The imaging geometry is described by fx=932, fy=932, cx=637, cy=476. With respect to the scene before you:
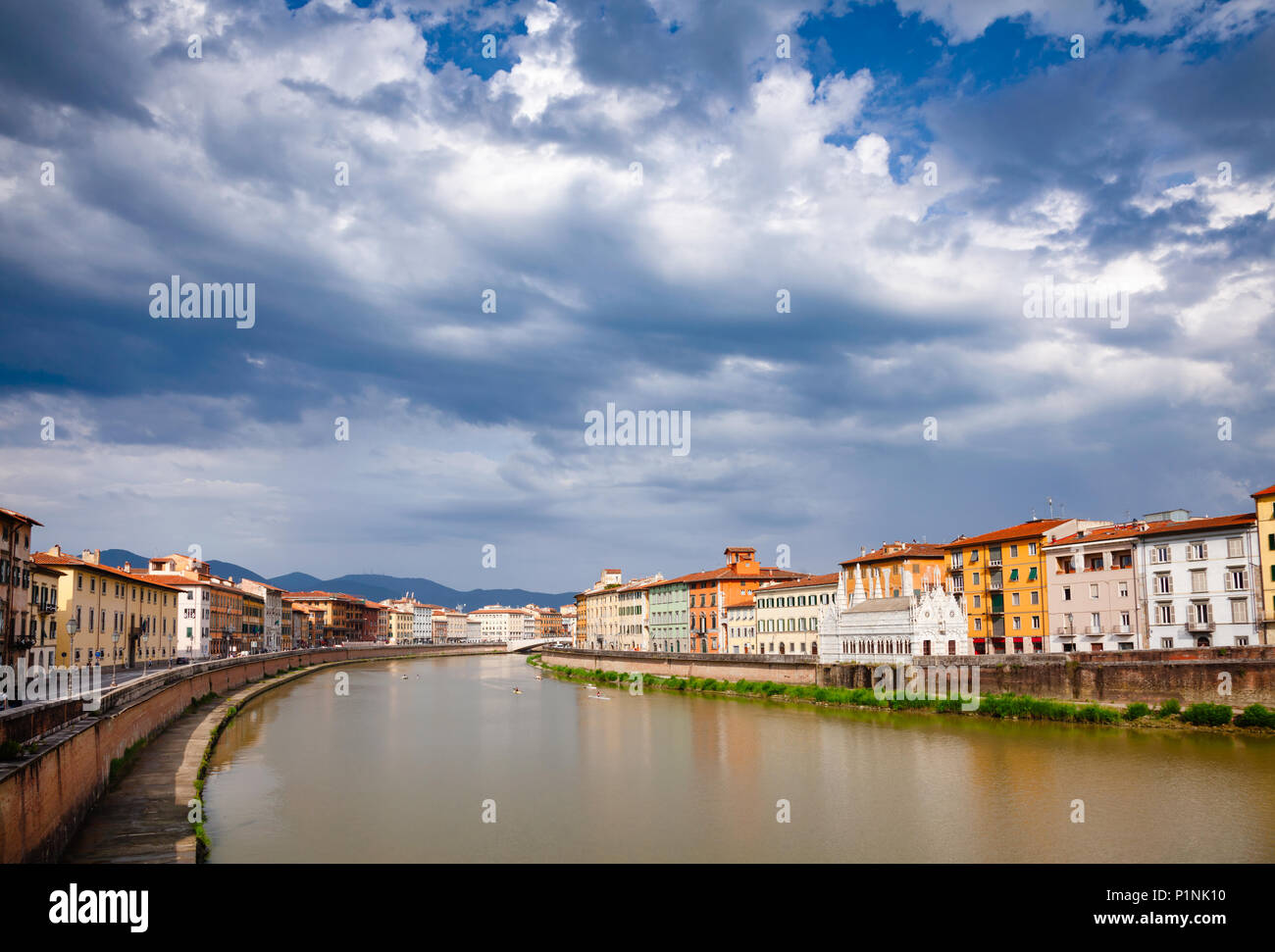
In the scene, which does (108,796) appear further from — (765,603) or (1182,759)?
(765,603)

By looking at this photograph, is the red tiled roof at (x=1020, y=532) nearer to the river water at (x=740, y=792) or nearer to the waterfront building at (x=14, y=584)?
the river water at (x=740, y=792)

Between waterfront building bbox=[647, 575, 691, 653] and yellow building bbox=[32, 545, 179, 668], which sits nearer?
yellow building bbox=[32, 545, 179, 668]

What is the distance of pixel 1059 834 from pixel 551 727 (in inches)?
1245

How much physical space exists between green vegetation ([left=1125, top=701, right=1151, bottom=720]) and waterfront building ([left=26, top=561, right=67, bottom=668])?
5292 centimetres

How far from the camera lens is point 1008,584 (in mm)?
60250

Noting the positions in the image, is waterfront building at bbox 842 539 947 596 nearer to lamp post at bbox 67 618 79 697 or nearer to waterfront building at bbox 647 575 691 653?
waterfront building at bbox 647 575 691 653

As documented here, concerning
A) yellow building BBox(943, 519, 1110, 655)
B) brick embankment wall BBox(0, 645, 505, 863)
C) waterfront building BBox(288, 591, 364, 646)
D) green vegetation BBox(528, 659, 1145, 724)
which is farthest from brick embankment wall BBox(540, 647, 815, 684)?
waterfront building BBox(288, 591, 364, 646)

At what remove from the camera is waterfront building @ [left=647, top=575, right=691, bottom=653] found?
94.7 m

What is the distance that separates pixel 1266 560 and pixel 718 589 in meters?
49.0

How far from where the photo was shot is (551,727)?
51.3m

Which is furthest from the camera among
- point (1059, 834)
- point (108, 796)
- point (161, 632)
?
point (161, 632)

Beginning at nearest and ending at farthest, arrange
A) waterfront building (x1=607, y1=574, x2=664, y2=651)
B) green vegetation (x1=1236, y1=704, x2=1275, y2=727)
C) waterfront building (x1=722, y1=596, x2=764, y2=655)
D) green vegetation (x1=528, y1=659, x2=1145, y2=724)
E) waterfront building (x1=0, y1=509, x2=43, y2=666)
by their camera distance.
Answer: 1. green vegetation (x1=1236, y1=704, x2=1275, y2=727)
2. waterfront building (x1=0, y1=509, x2=43, y2=666)
3. green vegetation (x1=528, y1=659, x2=1145, y2=724)
4. waterfront building (x1=722, y1=596, x2=764, y2=655)
5. waterfront building (x1=607, y1=574, x2=664, y2=651)

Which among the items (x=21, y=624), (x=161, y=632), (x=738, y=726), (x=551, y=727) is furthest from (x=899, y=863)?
(x=161, y=632)

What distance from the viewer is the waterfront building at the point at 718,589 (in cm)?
8819
